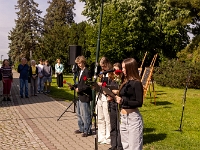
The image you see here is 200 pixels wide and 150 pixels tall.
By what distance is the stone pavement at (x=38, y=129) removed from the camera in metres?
7.25

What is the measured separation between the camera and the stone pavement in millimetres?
7254

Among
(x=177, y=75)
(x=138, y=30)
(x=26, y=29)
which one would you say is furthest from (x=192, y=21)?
(x=26, y=29)

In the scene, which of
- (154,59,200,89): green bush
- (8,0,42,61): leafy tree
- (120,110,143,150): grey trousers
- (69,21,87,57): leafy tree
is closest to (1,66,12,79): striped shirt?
(120,110,143,150): grey trousers

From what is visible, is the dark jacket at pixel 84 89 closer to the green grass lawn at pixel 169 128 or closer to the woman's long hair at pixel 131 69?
the green grass lawn at pixel 169 128

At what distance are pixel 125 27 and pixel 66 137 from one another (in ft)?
93.6

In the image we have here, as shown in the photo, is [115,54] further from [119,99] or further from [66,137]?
[119,99]

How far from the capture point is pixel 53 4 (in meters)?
65.8

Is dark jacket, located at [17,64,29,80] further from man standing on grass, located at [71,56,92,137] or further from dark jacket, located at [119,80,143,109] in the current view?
dark jacket, located at [119,80,143,109]

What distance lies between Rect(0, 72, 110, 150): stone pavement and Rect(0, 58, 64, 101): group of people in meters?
1.60

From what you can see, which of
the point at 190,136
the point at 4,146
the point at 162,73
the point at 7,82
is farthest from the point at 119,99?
the point at 162,73

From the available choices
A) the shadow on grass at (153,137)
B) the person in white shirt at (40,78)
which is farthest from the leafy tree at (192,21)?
the shadow on grass at (153,137)

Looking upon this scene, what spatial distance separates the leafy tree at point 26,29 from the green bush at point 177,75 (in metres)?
40.3

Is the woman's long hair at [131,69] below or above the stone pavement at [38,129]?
above

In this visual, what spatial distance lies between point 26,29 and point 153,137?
191ft
